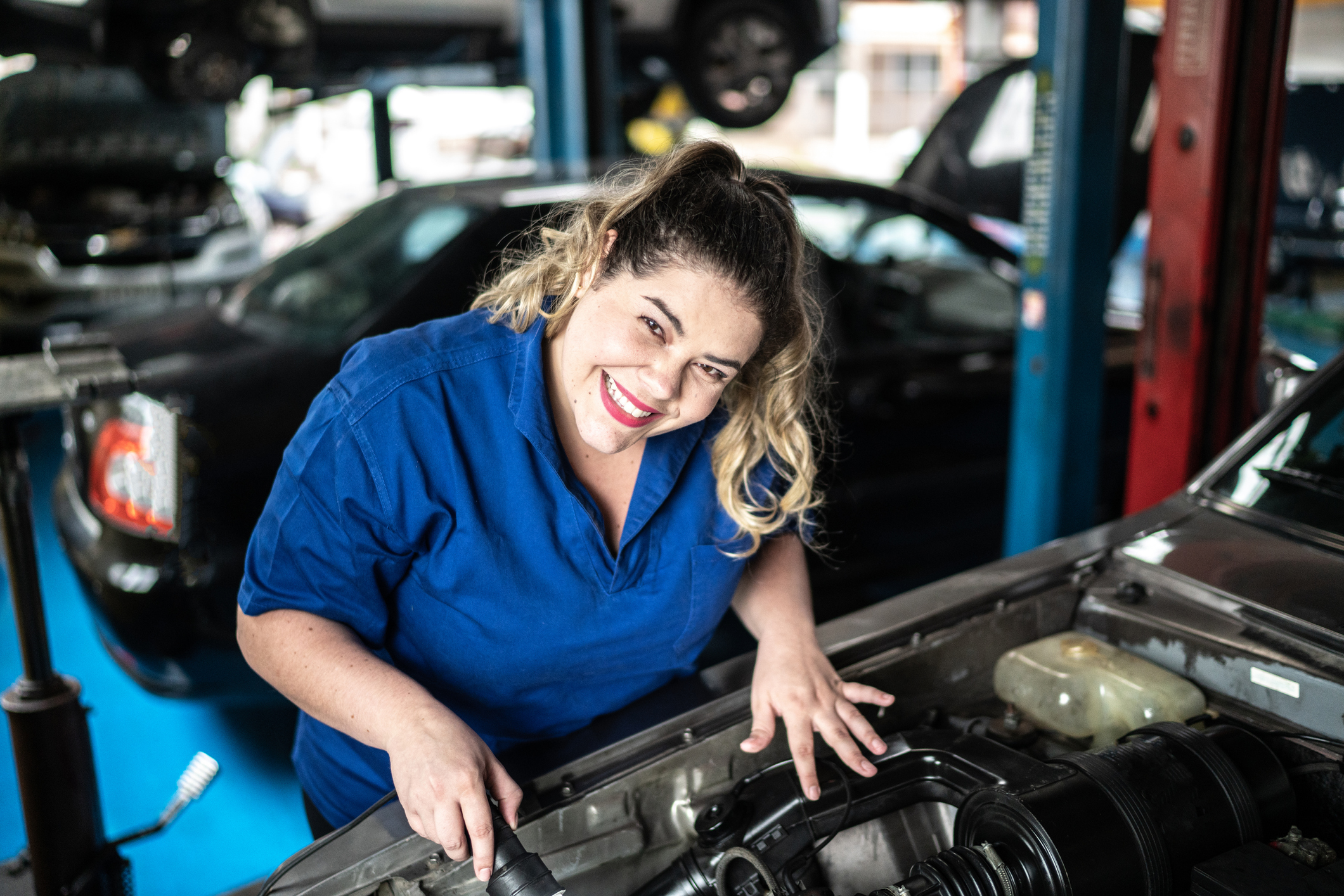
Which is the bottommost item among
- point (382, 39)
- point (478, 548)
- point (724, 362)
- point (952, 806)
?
point (952, 806)

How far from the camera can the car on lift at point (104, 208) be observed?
5.88 m

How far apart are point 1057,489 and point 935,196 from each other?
138cm

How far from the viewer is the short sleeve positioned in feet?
3.94

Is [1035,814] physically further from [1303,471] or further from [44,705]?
[44,705]

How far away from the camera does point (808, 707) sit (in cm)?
134

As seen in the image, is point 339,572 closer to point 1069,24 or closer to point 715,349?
point 715,349

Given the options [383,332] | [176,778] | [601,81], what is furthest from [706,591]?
[601,81]

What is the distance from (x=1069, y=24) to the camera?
8.23ft

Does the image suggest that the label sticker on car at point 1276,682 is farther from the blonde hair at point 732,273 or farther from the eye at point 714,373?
the eye at point 714,373

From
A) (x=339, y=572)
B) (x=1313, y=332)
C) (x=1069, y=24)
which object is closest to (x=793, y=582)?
(x=339, y=572)

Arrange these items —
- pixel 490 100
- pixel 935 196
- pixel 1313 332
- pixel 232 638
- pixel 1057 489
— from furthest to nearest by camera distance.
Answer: pixel 490 100 → pixel 1313 332 → pixel 935 196 → pixel 1057 489 → pixel 232 638

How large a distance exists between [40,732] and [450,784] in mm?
961

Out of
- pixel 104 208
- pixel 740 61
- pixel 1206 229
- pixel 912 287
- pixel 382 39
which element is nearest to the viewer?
pixel 1206 229

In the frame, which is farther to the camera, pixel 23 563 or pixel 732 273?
pixel 23 563
